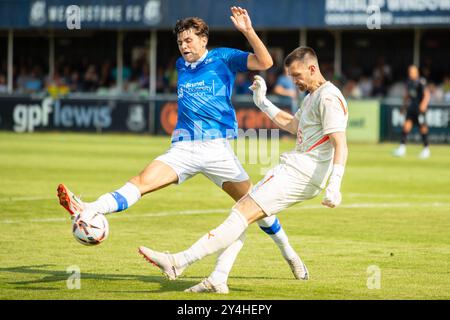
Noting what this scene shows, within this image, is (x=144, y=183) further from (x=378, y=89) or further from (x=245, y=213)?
(x=378, y=89)

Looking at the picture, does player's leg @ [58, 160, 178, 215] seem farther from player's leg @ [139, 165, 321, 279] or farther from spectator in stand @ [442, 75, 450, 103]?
spectator in stand @ [442, 75, 450, 103]

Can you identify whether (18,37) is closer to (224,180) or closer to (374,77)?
(374,77)

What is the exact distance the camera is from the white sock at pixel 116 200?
341 inches

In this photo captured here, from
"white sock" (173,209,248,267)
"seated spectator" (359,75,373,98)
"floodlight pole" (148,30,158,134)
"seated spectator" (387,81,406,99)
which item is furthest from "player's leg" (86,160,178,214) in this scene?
"seated spectator" (359,75,373,98)

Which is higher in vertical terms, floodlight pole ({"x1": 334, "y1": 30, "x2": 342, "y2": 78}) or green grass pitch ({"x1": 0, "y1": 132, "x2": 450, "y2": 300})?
floodlight pole ({"x1": 334, "y1": 30, "x2": 342, "y2": 78})

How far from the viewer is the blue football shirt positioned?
369 inches

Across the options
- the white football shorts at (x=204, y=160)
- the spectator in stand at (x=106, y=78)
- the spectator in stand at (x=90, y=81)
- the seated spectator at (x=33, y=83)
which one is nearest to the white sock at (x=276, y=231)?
the white football shorts at (x=204, y=160)

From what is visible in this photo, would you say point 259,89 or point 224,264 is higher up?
point 259,89

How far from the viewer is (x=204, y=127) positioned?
9344mm

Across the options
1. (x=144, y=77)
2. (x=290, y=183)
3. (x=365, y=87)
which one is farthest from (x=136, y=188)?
(x=144, y=77)

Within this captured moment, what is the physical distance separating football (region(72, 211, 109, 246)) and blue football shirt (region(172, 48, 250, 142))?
1.33 metres

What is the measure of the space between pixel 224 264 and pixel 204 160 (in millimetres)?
1170

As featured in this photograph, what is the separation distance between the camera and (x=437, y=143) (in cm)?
3225
